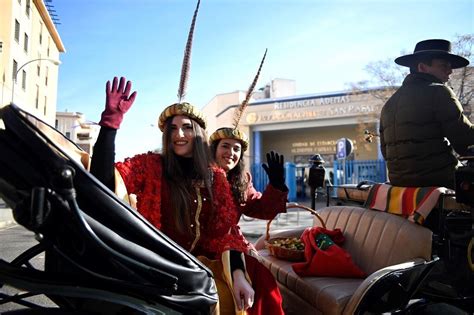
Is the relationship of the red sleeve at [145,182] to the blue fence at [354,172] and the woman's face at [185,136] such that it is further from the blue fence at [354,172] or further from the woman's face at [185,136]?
the blue fence at [354,172]

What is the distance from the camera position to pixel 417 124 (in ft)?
9.26

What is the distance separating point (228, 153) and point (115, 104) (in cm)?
119

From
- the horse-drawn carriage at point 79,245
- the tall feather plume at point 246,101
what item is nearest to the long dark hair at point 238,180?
the tall feather plume at point 246,101

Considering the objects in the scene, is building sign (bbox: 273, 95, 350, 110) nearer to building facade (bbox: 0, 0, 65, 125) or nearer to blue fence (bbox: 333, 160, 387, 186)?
blue fence (bbox: 333, 160, 387, 186)

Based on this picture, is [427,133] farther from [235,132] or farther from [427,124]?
[235,132]

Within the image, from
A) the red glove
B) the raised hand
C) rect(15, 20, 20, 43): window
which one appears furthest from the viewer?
rect(15, 20, 20, 43): window

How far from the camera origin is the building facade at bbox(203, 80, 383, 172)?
65.7 feet

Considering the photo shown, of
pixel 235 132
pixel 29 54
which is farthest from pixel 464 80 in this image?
pixel 29 54

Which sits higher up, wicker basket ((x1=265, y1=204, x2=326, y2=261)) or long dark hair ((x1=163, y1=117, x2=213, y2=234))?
long dark hair ((x1=163, y1=117, x2=213, y2=234))

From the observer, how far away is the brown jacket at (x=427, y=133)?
267 centimetres

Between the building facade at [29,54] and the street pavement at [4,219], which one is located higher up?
the building facade at [29,54]

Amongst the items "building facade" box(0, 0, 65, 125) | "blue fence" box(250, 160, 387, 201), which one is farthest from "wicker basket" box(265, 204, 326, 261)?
"blue fence" box(250, 160, 387, 201)

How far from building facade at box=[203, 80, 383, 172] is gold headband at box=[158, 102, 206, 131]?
17031mm

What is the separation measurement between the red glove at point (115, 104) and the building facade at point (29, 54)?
13664 millimetres
